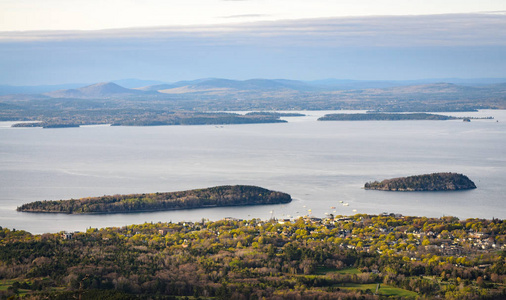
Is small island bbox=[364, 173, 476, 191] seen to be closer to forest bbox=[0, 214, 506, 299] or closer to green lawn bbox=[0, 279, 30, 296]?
forest bbox=[0, 214, 506, 299]

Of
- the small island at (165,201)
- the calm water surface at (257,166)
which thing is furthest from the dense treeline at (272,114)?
the small island at (165,201)

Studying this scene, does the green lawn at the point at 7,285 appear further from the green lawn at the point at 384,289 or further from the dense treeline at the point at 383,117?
the dense treeline at the point at 383,117

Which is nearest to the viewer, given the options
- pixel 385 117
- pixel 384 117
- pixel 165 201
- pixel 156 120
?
pixel 165 201

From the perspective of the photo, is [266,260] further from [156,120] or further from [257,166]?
[156,120]

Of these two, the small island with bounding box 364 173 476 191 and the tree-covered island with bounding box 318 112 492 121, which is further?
the tree-covered island with bounding box 318 112 492 121

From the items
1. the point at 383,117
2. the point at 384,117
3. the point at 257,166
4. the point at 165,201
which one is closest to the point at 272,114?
the point at 383,117

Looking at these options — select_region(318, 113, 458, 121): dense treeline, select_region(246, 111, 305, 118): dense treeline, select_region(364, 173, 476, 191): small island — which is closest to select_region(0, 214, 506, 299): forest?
select_region(364, 173, 476, 191): small island
